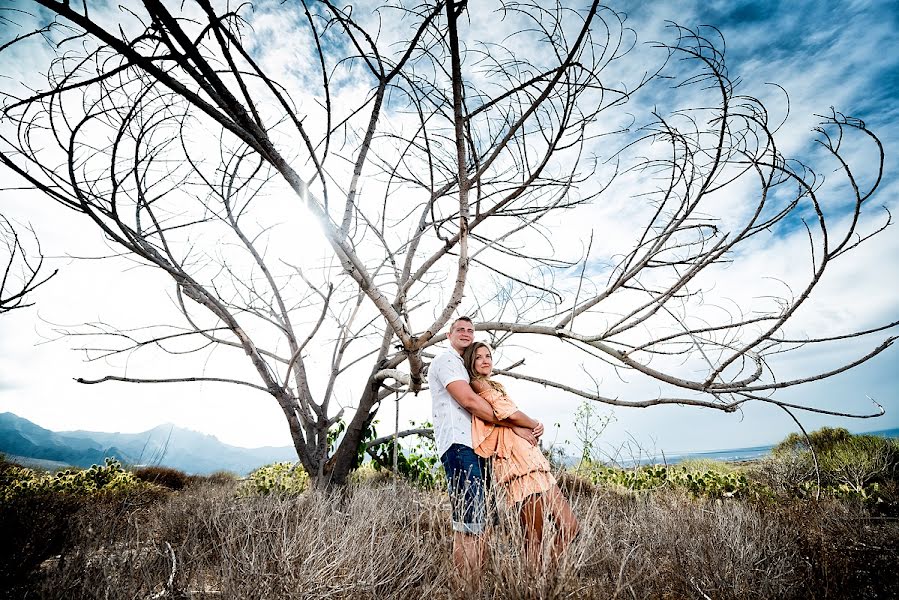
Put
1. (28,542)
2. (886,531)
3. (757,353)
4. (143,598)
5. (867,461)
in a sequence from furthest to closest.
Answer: (867,461) → (886,531) → (28,542) → (757,353) → (143,598)

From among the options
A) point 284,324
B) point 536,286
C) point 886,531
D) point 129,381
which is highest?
point 536,286

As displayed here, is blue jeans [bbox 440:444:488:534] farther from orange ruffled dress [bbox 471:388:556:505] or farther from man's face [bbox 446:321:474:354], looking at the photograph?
man's face [bbox 446:321:474:354]

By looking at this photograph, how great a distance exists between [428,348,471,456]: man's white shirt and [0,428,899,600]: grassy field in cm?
60

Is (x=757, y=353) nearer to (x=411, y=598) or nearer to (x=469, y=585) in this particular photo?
(x=469, y=585)

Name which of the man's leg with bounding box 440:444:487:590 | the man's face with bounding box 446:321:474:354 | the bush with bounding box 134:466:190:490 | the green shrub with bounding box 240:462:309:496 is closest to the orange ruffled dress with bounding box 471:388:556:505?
the man's leg with bounding box 440:444:487:590

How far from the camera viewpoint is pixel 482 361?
9.66ft

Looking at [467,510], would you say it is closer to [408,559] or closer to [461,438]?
[461,438]

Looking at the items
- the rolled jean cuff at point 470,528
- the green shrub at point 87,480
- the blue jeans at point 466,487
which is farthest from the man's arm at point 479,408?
the green shrub at point 87,480

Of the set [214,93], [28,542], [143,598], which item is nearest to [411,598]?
[143,598]

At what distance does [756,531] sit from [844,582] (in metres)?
0.99

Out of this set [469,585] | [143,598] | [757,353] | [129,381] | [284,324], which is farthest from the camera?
[284,324]

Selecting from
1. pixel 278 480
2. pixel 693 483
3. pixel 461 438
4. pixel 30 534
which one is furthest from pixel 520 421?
pixel 278 480

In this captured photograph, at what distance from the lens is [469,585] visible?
196cm

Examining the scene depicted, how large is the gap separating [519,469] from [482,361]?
762 mm
